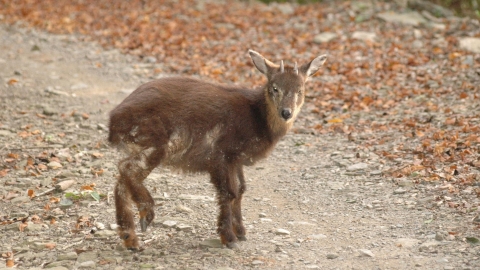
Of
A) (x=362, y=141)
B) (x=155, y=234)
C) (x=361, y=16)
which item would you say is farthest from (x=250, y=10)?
(x=155, y=234)

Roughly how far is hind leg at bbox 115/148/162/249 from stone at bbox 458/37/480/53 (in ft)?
31.9

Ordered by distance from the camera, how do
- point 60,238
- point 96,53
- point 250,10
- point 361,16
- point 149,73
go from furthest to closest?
point 250,10 → point 361,16 → point 96,53 → point 149,73 → point 60,238

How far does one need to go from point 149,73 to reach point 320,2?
817cm

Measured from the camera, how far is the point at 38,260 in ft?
20.7

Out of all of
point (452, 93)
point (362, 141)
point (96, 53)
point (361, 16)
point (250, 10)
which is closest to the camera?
point (362, 141)

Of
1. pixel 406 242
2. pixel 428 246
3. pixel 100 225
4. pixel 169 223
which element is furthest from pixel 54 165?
pixel 428 246

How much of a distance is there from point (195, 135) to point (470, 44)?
9537mm

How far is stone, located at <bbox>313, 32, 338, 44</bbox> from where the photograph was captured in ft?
53.7

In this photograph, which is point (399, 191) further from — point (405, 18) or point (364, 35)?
point (405, 18)

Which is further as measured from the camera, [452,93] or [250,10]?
[250,10]

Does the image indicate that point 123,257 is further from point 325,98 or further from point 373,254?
point 325,98

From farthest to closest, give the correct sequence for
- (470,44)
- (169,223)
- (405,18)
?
(405,18), (470,44), (169,223)

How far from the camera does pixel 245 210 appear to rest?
7859 millimetres

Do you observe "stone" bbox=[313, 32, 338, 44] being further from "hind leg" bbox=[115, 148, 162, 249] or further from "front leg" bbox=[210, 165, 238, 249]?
"hind leg" bbox=[115, 148, 162, 249]
